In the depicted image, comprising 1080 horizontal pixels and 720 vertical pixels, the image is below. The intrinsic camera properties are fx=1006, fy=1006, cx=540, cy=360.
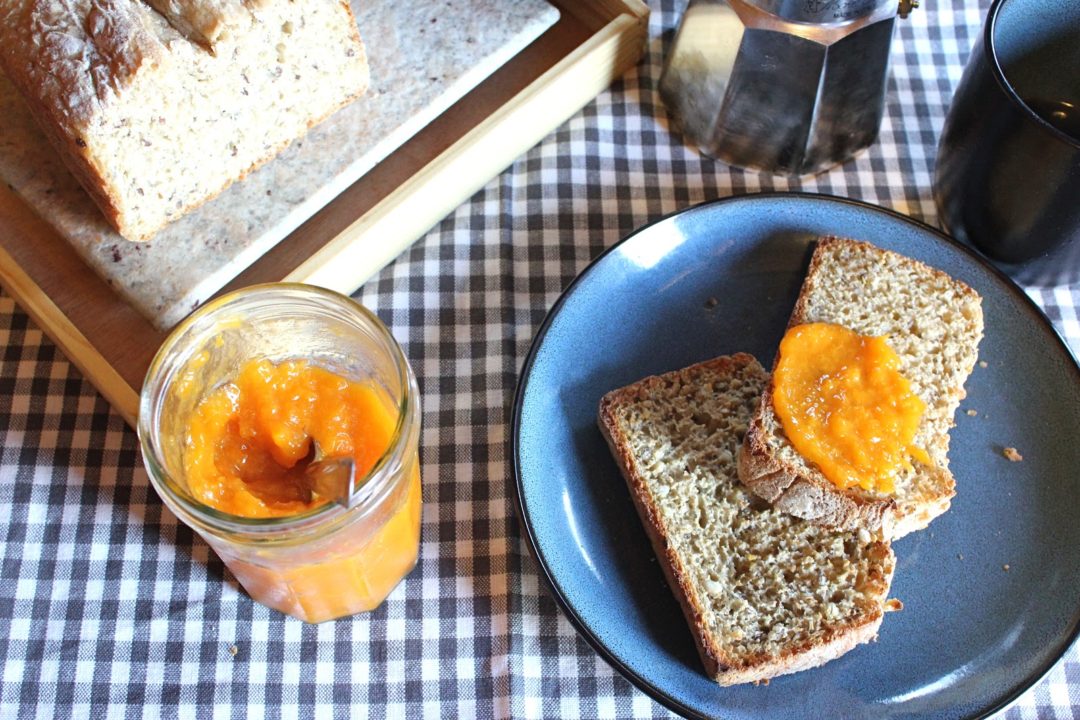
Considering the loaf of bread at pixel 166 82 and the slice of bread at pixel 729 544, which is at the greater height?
the loaf of bread at pixel 166 82

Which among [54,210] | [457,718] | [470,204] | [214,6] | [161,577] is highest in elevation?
[214,6]

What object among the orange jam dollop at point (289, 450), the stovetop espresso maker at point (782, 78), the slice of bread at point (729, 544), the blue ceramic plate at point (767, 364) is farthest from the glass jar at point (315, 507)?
the stovetop espresso maker at point (782, 78)

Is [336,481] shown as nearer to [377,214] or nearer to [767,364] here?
[377,214]

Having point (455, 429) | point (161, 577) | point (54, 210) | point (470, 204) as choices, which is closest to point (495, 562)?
point (455, 429)

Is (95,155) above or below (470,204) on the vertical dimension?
above

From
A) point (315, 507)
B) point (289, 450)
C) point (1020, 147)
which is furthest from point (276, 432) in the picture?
point (1020, 147)

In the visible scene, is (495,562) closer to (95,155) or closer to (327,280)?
(327,280)

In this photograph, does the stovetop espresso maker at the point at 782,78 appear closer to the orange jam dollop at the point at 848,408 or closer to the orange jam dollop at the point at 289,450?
the orange jam dollop at the point at 848,408

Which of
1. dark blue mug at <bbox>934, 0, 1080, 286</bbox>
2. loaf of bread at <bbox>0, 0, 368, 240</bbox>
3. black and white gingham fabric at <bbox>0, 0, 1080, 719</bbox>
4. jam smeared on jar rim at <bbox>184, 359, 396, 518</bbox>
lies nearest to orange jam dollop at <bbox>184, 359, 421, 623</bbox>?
jam smeared on jar rim at <bbox>184, 359, 396, 518</bbox>
